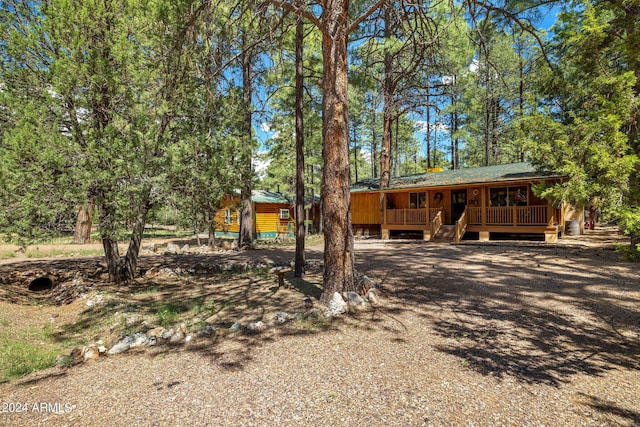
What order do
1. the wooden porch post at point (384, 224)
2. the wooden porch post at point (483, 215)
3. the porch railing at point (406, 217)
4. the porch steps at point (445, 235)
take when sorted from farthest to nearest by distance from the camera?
the wooden porch post at point (384, 224)
the porch railing at point (406, 217)
the porch steps at point (445, 235)
the wooden porch post at point (483, 215)

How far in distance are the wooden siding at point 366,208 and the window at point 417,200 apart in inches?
78.5

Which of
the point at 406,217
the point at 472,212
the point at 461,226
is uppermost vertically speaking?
the point at 472,212

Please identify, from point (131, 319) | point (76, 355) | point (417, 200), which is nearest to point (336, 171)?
point (131, 319)

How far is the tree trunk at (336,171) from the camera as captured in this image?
18.7 ft

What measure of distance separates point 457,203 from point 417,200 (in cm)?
216

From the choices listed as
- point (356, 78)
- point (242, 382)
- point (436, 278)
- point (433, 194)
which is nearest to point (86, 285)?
point (242, 382)

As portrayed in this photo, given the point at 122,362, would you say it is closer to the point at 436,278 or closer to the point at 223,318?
the point at 223,318

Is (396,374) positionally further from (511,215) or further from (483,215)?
(483,215)

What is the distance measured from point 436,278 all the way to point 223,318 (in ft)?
14.8

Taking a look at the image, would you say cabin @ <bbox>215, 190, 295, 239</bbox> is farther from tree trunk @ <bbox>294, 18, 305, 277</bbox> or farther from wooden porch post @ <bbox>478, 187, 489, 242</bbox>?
tree trunk @ <bbox>294, 18, 305, 277</bbox>

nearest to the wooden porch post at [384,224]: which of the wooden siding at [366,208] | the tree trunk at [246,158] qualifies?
the wooden siding at [366,208]

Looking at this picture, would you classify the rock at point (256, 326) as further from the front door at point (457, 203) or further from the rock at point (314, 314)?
the front door at point (457, 203)

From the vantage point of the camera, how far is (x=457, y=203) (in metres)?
17.3

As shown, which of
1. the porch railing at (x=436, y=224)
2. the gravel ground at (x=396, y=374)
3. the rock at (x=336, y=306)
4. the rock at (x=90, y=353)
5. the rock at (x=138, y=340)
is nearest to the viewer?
the gravel ground at (x=396, y=374)
